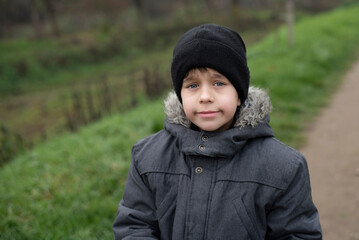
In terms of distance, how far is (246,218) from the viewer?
5.02 feet

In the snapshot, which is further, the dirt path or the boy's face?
the dirt path

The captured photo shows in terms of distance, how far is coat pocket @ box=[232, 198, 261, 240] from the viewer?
1.52 m

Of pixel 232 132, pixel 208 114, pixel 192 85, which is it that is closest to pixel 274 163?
pixel 232 132

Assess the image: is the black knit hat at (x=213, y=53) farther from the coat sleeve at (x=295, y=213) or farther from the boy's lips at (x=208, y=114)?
the coat sleeve at (x=295, y=213)

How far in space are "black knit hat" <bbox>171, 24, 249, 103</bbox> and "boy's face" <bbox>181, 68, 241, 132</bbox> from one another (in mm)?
29

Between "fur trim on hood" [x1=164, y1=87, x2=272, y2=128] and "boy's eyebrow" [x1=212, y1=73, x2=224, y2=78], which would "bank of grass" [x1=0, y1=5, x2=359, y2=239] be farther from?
"boy's eyebrow" [x1=212, y1=73, x2=224, y2=78]

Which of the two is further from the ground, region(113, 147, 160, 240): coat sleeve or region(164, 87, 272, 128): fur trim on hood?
region(164, 87, 272, 128): fur trim on hood

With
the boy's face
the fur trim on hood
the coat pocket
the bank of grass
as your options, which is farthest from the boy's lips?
the bank of grass

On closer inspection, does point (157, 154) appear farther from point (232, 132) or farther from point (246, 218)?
point (246, 218)

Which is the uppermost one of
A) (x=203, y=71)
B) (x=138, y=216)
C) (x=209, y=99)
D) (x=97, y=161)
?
(x=203, y=71)

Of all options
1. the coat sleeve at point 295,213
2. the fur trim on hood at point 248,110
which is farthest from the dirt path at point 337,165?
the fur trim on hood at point 248,110

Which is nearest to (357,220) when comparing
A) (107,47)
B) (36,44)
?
(107,47)

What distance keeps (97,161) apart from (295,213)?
2.70 meters

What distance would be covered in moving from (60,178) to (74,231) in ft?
2.87
